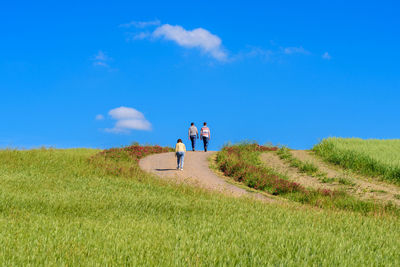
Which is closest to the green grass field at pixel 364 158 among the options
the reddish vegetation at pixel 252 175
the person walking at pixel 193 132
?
the reddish vegetation at pixel 252 175

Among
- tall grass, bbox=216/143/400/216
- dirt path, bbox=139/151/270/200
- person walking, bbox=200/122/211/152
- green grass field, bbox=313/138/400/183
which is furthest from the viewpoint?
person walking, bbox=200/122/211/152

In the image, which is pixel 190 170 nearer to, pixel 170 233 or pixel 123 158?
pixel 123 158

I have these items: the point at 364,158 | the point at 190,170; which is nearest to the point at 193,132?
the point at 190,170

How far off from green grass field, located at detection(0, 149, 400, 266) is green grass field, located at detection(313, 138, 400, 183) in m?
12.4

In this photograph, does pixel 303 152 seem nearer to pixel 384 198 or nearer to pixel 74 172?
pixel 384 198

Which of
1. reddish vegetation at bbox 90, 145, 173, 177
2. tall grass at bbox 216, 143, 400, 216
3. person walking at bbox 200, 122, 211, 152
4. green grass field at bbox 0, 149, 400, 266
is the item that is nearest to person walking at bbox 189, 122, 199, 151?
person walking at bbox 200, 122, 211, 152

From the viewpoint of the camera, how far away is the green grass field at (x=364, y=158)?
20.7 m

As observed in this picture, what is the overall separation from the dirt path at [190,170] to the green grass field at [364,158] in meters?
8.87

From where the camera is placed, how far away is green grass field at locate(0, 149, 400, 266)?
17.0ft

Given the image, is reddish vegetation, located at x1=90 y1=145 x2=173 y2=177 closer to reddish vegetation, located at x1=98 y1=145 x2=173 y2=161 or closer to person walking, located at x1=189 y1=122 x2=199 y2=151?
reddish vegetation, located at x1=98 y1=145 x2=173 y2=161

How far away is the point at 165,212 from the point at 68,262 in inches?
177

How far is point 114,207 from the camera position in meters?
9.75

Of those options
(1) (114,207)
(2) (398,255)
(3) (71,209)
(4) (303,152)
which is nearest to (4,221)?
(3) (71,209)

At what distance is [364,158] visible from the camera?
22.8 metres
